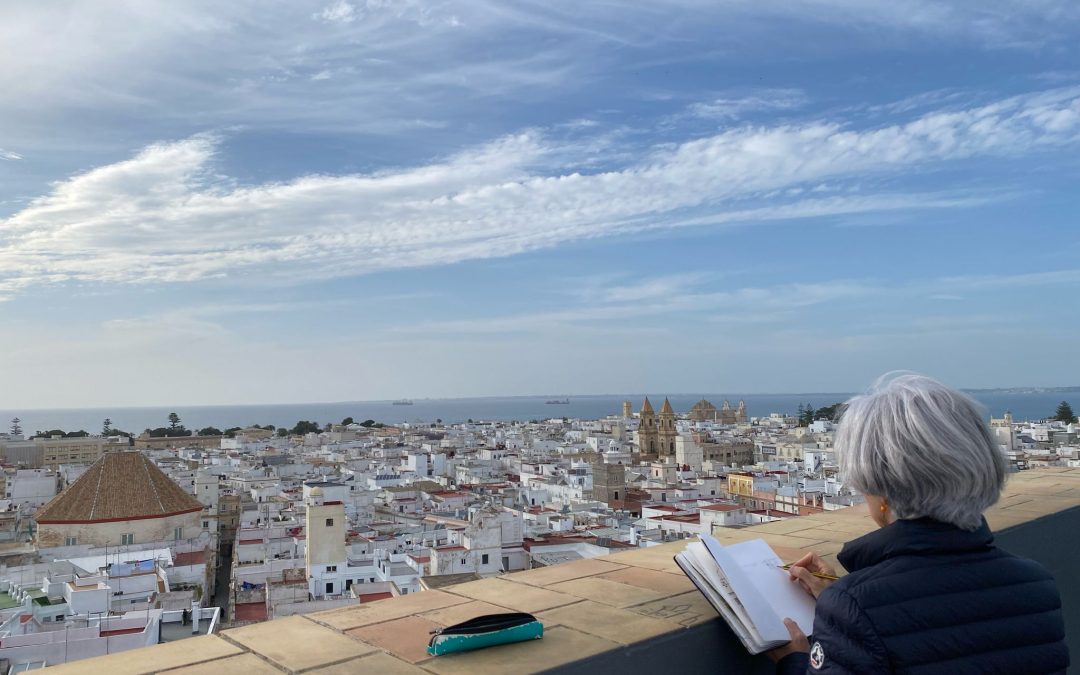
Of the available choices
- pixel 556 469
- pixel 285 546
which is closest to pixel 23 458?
pixel 556 469

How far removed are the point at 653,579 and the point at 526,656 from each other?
1.99ft

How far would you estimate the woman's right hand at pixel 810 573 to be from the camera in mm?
1670

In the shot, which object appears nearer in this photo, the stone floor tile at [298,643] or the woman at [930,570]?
the woman at [930,570]

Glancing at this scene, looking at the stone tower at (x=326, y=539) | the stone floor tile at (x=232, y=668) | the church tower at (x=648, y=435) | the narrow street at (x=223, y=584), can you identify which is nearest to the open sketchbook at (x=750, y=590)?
the stone floor tile at (x=232, y=668)

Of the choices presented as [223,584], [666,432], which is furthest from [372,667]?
[666,432]

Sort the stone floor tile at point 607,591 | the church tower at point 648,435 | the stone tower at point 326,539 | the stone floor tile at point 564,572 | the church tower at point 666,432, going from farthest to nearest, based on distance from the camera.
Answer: the church tower at point 648,435 → the church tower at point 666,432 → the stone tower at point 326,539 → the stone floor tile at point 564,572 → the stone floor tile at point 607,591

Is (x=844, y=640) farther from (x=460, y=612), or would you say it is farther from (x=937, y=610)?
(x=460, y=612)

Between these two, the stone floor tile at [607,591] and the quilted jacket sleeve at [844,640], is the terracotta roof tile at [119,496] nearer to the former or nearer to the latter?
the stone floor tile at [607,591]

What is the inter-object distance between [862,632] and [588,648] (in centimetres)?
47

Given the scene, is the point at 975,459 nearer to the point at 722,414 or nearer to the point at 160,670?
the point at 160,670

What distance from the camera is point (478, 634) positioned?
146 cm

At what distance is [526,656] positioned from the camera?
143cm

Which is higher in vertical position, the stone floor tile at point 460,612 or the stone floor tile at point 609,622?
the stone floor tile at point 460,612

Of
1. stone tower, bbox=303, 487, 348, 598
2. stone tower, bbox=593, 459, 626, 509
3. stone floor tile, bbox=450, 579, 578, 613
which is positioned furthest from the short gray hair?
stone tower, bbox=593, 459, 626, 509
